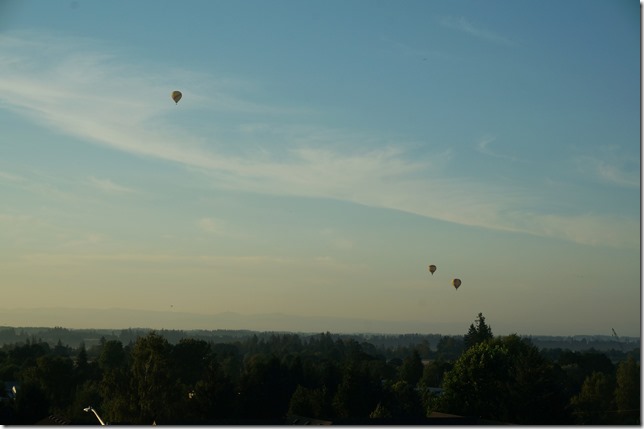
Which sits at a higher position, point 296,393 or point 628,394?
point 628,394

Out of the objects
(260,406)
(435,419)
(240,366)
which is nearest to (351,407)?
(260,406)

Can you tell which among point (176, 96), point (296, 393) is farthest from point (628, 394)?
point (176, 96)

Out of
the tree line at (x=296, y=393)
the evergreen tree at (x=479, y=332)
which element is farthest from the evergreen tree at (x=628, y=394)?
the evergreen tree at (x=479, y=332)

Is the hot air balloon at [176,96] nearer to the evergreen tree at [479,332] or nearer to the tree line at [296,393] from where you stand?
the tree line at [296,393]

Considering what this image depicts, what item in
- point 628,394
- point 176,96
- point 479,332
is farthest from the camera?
point 479,332

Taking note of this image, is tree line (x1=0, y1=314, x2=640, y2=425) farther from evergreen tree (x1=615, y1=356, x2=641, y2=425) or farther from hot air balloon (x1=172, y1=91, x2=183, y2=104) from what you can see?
hot air balloon (x1=172, y1=91, x2=183, y2=104)

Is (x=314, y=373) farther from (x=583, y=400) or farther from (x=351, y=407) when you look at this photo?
(x=583, y=400)

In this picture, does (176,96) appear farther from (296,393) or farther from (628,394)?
(628,394)

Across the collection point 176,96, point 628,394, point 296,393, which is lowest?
point 296,393

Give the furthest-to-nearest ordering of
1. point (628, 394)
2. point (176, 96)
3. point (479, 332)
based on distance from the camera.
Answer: point (479, 332) → point (628, 394) → point (176, 96)

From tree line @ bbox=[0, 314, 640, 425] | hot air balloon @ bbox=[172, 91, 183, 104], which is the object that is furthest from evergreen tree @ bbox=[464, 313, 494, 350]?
hot air balloon @ bbox=[172, 91, 183, 104]

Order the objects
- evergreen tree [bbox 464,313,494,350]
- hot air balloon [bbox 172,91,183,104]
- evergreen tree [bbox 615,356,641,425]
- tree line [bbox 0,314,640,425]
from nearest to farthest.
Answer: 1. hot air balloon [bbox 172,91,183,104]
2. tree line [bbox 0,314,640,425]
3. evergreen tree [bbox 615,356,641,425]
4. evergreen tree [bbox 464,313,494,350]
